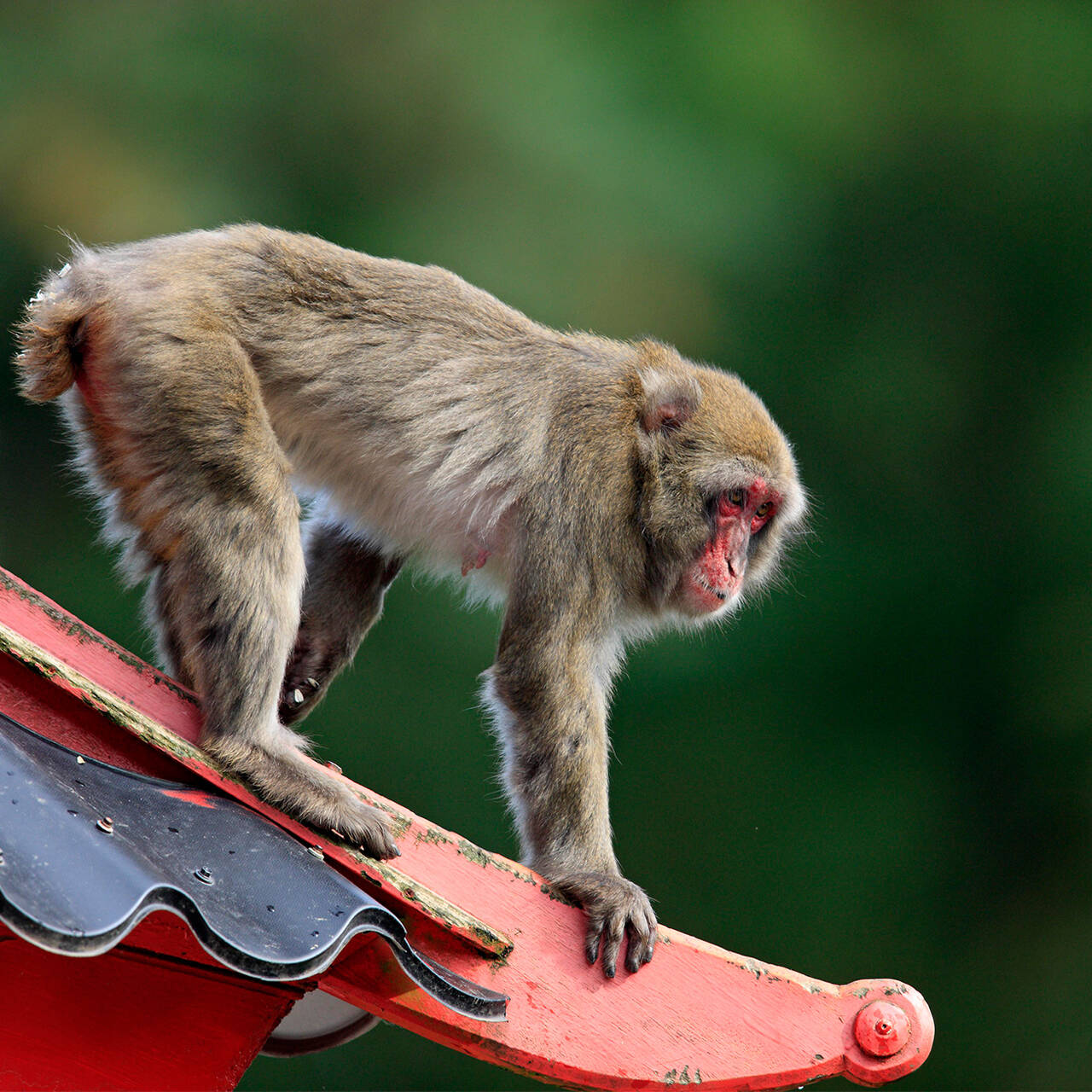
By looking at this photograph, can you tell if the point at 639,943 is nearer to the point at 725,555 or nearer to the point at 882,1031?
the point at 882,1031

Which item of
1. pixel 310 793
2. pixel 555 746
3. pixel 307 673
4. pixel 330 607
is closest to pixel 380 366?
pixel 330 607

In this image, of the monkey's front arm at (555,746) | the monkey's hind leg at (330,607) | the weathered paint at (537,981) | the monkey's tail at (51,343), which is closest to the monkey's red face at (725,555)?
the monkey's front arm at (555,746)

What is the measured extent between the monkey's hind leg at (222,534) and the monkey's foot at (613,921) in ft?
1.51

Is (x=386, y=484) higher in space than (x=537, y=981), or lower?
higher

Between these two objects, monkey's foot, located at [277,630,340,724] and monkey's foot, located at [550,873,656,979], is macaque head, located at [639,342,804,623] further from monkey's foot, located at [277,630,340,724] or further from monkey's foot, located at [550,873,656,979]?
monkey's foot, located at [550,873,656,979]

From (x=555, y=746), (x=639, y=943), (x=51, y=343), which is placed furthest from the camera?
(x=555, y=746)

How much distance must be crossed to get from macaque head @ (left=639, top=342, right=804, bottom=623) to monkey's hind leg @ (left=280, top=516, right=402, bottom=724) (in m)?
0.76

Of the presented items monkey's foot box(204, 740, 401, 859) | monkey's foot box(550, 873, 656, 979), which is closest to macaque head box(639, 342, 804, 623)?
monkey's foot box(550, 873, 656, 979)

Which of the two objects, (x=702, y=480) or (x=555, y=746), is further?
(x=702, y=480)

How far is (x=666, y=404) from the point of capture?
347cm

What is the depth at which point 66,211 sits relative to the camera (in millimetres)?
7844

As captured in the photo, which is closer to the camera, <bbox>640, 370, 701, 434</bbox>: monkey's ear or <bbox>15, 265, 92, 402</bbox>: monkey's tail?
<bbox>15, 265, 92, 402</bbox>: monkey's tail

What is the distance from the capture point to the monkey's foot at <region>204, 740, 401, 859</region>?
2357 millimetres

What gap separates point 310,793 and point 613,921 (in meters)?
0.63
